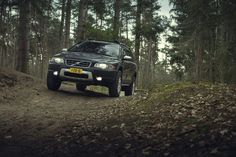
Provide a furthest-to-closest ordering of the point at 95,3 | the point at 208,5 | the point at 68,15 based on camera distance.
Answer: the point at 68,15 < the point at 95,3 < the point at 208,5

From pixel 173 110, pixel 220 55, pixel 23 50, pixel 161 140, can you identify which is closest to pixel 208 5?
pixel 220 55

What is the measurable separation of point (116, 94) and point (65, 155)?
810 cm

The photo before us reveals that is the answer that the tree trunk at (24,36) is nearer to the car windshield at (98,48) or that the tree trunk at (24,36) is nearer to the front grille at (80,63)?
the car windshield at (98,48)

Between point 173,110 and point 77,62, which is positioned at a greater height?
point 77,62

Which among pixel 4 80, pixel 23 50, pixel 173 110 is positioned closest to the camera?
pixel 173 110

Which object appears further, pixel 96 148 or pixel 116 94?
pixel 116 94

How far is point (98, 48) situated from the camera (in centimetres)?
1595

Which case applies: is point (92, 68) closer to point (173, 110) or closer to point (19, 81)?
point (19, 81)

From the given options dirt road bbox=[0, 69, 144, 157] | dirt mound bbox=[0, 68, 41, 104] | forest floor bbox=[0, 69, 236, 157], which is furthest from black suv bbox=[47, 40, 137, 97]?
forest floor bbox=[0, 69, 236, 157]

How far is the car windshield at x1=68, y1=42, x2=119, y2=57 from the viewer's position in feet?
51.6

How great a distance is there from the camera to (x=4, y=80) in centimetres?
1572

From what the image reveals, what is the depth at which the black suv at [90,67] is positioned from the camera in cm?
1455

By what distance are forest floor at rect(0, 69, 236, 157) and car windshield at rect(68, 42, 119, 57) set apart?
11.6 feet

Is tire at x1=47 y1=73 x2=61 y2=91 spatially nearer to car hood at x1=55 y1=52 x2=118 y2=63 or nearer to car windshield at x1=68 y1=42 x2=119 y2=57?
car hood at x1=55 y1=52 x2=118 y2=63
